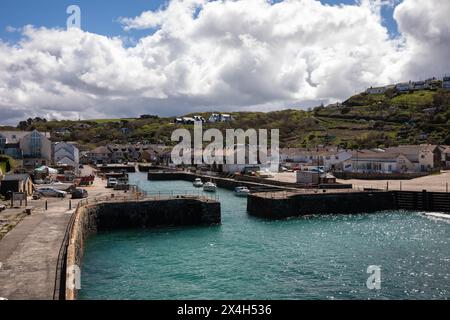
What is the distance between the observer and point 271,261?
30453 millimetres

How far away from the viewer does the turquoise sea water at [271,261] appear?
2427cm

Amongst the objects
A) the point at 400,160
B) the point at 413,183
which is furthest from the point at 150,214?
the point at 400,160

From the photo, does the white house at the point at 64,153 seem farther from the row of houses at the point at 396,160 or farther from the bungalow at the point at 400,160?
the bungalow at the point at 400,160

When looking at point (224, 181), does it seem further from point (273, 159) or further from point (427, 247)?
point (427, 247)

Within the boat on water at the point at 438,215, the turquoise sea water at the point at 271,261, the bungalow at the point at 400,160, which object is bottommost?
the turquoise sea water at the point at 271,261

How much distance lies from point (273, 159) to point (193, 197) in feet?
201

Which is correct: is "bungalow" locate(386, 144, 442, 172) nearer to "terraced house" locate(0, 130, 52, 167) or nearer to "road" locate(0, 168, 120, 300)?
"road" locate(0, 168, 120, 300)

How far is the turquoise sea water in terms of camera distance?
955 inches

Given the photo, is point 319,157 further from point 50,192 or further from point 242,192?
point 50,192

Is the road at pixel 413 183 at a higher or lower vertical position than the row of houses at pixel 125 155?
lower

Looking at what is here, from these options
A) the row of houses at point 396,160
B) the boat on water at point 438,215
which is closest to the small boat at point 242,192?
the row of houses at point 396,160
